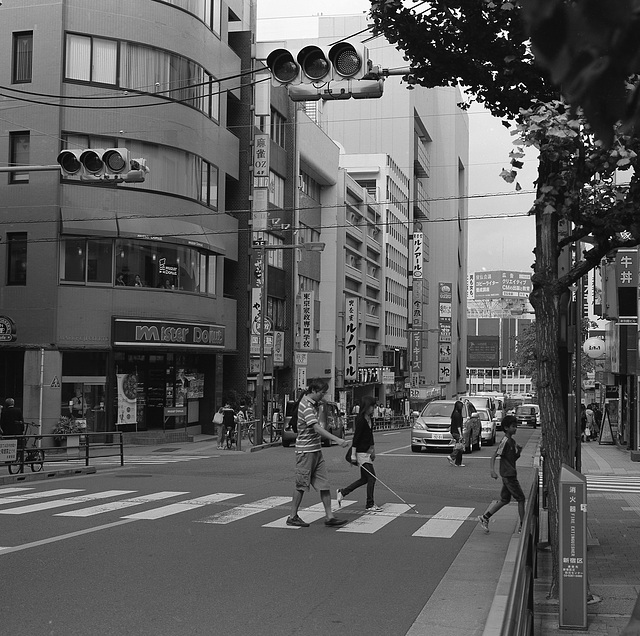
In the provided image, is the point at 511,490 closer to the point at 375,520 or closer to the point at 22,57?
the point at 375,520

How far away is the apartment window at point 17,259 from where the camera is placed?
33781 millimetres

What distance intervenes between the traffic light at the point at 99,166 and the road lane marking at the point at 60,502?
5.24 m

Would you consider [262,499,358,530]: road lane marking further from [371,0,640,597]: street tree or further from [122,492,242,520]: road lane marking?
[371,0,640,597]: street tree

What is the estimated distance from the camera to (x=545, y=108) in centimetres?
877

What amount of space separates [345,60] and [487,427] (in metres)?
26.9

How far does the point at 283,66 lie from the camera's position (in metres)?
11.5

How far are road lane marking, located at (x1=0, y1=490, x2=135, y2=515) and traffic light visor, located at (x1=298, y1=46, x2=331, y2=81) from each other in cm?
791

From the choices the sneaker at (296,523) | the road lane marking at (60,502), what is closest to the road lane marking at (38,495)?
the road lane marking at (60,502)

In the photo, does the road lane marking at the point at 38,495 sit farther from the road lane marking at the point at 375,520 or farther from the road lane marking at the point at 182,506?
the road lane marking at the point at 375,520

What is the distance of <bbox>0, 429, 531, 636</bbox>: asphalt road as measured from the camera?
769 cm

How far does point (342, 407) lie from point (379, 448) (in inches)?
942

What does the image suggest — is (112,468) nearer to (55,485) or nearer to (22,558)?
(55,485)

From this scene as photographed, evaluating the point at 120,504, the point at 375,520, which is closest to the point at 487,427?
the point at 375,520

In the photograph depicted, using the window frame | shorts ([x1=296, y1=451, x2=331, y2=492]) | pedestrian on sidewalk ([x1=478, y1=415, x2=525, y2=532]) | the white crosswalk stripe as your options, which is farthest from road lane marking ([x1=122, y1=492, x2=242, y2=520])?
the window frame
